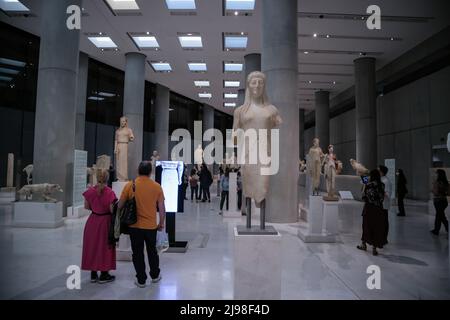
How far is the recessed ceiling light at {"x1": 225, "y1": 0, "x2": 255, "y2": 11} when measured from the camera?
42.5 ft

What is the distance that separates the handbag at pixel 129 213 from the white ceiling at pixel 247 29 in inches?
427

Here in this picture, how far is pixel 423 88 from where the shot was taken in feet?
54.9

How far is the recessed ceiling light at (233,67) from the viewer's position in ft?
67.3

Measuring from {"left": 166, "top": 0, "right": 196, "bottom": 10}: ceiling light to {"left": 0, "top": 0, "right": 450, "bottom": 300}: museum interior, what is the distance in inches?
3.8

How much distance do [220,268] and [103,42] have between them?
15.7m

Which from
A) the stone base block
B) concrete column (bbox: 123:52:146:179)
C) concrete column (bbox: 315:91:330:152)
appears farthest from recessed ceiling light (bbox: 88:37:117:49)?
concrete column (bbox: 315:91:330:152)

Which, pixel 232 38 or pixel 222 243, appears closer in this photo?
pixel 222 243

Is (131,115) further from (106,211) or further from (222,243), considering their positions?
(106,211)

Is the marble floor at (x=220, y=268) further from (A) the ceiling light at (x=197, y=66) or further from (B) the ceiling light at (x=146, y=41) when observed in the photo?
(A) the ceiling light at (x=197, y=66)

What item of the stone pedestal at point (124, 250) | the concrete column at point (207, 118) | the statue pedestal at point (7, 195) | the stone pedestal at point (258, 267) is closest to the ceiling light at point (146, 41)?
the statue pedestal at point (7, 195)
